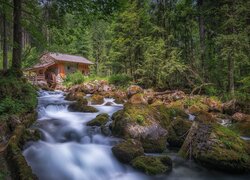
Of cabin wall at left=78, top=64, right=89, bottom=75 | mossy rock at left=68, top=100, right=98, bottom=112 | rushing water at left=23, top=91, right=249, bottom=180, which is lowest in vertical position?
rushing water at left=23, top=91, right=249, bottom=180

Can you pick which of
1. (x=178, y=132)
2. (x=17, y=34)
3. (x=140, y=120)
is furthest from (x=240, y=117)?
(x=17, y=34)

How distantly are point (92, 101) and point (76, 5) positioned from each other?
1071 centimetres

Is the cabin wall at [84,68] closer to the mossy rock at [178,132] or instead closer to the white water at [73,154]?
the white water at [73,154]

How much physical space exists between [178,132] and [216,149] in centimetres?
219

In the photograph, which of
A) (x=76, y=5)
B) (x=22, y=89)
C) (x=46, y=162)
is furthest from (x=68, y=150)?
(x=76, y=5)

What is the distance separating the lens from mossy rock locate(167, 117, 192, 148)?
350 inches

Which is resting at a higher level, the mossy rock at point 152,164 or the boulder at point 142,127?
the boulder at point 142,127

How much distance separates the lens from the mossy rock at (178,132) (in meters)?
8.90

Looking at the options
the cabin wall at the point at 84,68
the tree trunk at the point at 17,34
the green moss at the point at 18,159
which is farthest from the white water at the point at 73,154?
the cabin wall at the point at 84,68

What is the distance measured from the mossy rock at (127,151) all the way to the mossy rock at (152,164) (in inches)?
9.0

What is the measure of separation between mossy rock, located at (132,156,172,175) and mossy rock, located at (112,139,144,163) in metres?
0.23

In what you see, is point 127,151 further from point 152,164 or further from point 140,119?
point 140,119

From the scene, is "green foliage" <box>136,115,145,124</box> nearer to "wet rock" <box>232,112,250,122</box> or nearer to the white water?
the white water

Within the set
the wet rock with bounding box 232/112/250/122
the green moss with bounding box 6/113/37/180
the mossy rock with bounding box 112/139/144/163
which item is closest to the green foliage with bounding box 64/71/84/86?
the wet rock with bounding box 232/112/250/122
